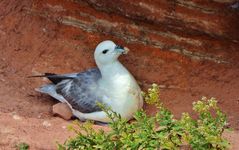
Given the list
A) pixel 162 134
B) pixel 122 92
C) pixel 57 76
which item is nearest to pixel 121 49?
pixel 122 92

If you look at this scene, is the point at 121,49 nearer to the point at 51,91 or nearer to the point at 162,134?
the point at 51,91

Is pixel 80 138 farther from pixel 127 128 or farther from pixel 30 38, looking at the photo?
pixel 30 38

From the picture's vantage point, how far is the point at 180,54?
6.24 m

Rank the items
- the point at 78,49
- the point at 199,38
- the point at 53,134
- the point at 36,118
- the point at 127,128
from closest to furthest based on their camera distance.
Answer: the point at 127,128, the point at 53,134, the point at 36,118, the point at 199,38, the point at 78,49

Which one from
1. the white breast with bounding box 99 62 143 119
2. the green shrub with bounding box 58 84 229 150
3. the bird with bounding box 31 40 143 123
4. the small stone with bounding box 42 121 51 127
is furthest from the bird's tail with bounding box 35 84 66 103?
the green shrub with bounding box 58 84 229 150

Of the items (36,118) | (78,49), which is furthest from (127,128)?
Result: (78,49)

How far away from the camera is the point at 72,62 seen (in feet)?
21.2

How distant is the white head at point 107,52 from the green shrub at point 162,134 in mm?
1512

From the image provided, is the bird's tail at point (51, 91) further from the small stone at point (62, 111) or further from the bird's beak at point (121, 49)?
the bird's beak at point (121, 49)

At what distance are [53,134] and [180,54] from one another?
1649mm

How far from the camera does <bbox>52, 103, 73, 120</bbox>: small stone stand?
19.2ft

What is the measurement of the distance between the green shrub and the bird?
1245 millimetres

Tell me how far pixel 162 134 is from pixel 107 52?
1.76 meters

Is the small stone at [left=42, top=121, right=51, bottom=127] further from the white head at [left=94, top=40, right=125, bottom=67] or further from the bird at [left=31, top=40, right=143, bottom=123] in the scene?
the white head at [left=94, top=40, right=125, bottom=67]
